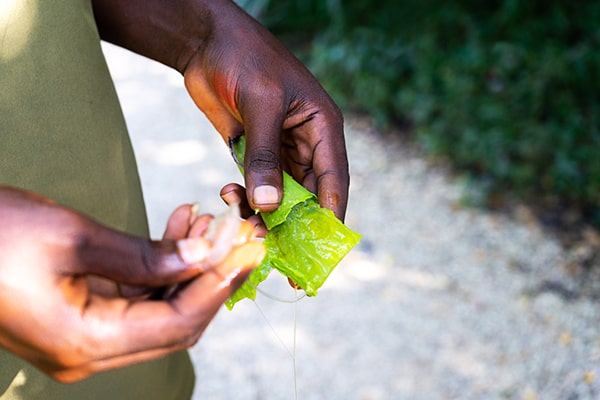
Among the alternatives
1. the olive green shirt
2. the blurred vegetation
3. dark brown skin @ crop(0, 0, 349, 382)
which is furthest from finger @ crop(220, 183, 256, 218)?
the blurred vegetation

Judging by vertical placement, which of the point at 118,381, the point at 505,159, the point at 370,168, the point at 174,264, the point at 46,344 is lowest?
the point at 370,168

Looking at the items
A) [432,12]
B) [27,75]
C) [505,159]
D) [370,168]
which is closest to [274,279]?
[370,168]

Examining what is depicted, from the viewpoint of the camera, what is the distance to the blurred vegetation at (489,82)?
410 cm

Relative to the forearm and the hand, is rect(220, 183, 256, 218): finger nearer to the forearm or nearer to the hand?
the hand

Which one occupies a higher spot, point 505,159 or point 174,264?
point 174,264

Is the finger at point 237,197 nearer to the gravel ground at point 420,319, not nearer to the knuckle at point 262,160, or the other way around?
the knuckle at point 262,160

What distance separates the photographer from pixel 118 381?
1.52 metres

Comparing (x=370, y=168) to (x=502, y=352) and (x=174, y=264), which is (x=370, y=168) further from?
(x=174, y=264)

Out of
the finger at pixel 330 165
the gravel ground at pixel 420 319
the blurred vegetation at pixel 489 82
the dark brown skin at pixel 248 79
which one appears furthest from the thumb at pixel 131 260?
the blurred vegetation at pixel 489 82

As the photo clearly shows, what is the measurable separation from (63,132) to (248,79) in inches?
16.7

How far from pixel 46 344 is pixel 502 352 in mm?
2752

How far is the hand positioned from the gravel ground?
1273 millimetres

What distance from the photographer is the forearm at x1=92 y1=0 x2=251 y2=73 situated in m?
1.63

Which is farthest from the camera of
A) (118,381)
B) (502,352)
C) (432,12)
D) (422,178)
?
(432,12)
